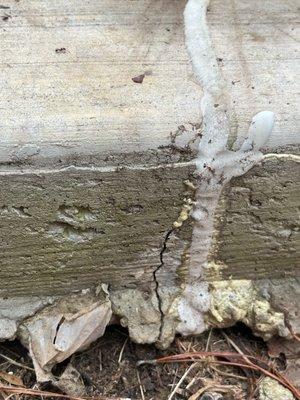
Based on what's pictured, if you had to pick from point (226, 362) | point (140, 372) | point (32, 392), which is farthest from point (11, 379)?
point (226, 362)

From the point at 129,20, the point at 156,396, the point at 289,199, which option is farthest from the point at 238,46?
the point at 156,396

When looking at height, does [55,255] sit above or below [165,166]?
below

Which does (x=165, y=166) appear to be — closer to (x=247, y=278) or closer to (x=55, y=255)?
(x=55, y=255)

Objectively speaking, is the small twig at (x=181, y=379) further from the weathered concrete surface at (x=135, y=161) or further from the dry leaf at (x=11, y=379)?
the dry leaf at (x=11, y=379)

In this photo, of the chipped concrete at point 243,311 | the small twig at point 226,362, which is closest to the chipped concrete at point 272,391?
the small twig at point 226,362

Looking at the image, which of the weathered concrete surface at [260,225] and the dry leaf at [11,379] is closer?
the weathered concrete surface at [260,225]

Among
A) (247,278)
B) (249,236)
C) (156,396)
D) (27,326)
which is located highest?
(249,236)

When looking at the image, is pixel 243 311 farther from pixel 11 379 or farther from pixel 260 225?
pixel 11 379
